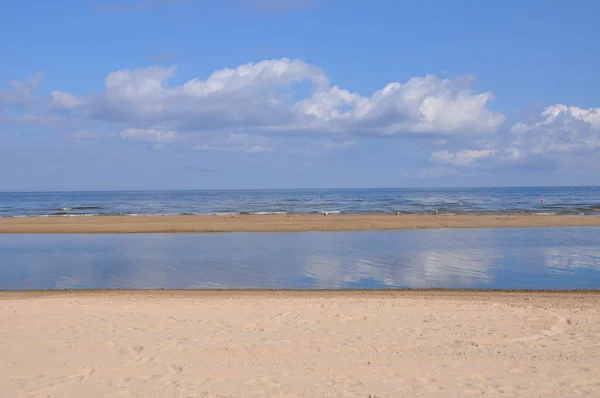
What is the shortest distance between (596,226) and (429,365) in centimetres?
3088

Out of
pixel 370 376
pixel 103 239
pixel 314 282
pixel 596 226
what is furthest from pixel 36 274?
pixel 596 226

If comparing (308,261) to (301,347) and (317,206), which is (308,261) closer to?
(301,347)

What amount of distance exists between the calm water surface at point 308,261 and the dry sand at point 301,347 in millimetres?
3108

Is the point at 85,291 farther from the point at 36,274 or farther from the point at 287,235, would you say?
the point at 287,235

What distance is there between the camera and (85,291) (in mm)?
14094

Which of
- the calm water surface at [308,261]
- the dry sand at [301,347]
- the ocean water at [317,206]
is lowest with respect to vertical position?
the calm water surface at [308,261]

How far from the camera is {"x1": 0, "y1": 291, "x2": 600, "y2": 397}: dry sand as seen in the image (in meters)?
6.76

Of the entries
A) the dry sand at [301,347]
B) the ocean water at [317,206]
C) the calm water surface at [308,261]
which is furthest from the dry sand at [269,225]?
the dry sand at [301,347]

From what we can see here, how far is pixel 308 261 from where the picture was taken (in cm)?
1917

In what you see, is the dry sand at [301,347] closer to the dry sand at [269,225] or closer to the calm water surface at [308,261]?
the calm water surface at [308,261]

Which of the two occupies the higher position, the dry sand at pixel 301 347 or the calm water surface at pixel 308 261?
the dry sand at pixel 301 347

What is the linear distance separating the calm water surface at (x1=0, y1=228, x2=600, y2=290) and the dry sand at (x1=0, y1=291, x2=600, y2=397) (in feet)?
10.2

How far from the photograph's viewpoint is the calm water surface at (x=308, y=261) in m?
15.3

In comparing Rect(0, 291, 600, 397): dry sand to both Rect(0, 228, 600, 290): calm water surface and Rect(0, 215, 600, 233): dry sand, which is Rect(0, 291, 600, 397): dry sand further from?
Rect(0, 215, 600, 233): dry sand
